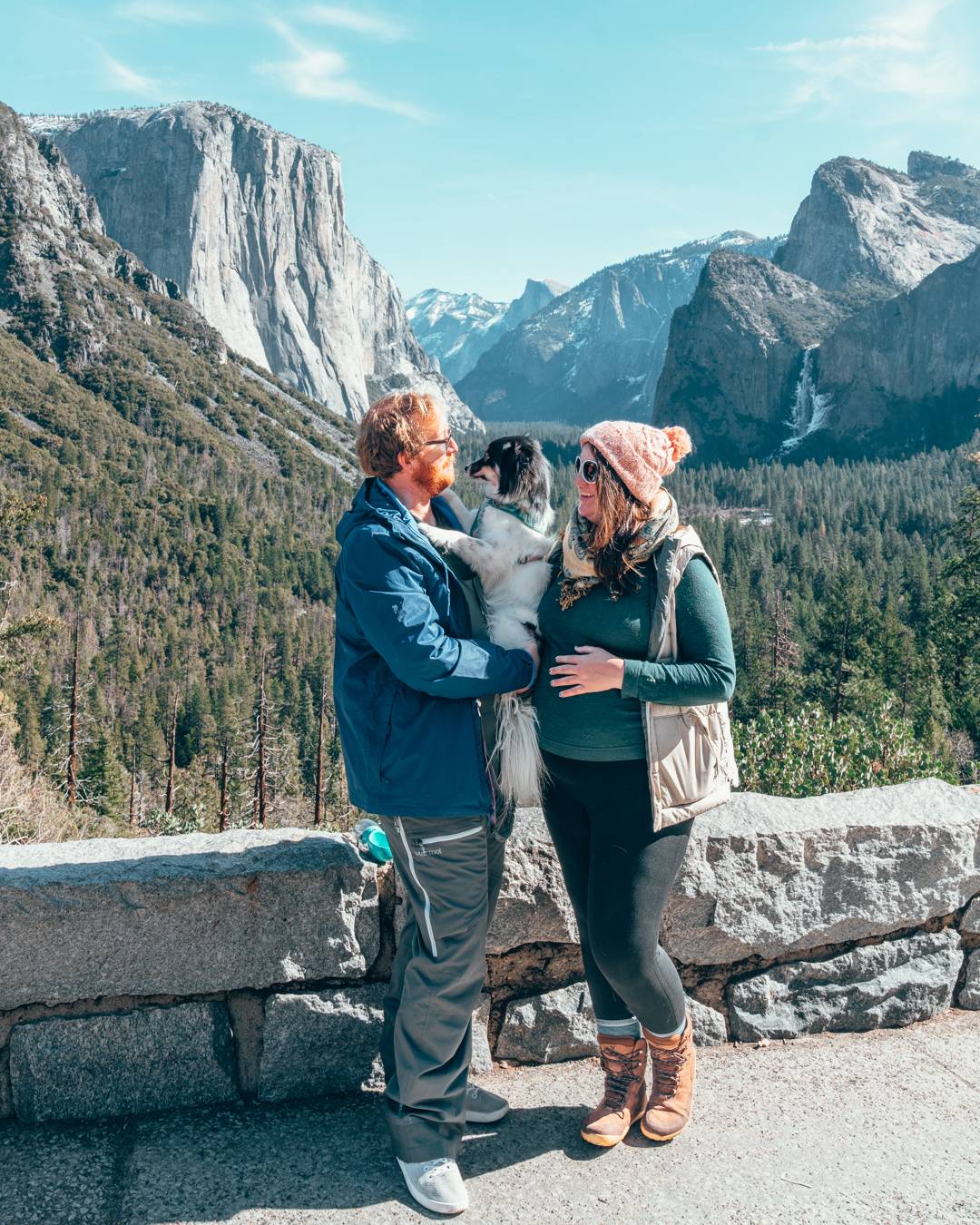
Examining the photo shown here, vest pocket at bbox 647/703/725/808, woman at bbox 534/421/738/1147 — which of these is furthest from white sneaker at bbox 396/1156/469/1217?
vest pocket at bbox 647/703/725/808

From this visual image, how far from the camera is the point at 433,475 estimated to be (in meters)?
2.74

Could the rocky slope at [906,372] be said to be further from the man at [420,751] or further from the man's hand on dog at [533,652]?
the man at [420,751]

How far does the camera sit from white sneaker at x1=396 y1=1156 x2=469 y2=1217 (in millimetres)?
2500

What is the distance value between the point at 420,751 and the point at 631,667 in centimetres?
59

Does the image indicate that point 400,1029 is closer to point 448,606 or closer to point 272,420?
point 448,606

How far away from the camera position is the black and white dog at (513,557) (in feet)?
8.97

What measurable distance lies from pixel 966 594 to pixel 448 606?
21.7m

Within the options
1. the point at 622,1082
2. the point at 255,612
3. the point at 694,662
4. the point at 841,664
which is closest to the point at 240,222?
the point at 255,612

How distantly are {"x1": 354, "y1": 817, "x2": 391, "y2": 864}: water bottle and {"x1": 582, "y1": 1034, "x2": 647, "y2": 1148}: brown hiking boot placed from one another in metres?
0.82

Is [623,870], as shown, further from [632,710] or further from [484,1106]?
[484,1106]

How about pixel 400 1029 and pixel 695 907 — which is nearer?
pixel 400 1029

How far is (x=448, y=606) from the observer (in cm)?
266

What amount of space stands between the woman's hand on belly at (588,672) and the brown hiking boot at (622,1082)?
3.42 ft

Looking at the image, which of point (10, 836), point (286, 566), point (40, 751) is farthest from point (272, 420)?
point (10, 836)
